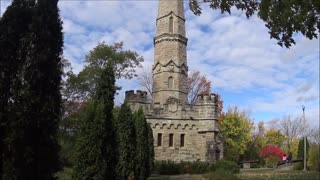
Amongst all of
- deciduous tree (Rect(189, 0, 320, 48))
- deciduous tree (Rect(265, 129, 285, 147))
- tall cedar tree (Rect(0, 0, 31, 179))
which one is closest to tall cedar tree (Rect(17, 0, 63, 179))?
tall cedar tree (Rect(0, 0, 31, 179))

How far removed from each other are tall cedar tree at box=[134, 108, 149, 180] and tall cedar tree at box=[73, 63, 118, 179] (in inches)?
234

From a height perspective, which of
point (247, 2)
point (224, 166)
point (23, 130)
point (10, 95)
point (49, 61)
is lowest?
point (224, 166)

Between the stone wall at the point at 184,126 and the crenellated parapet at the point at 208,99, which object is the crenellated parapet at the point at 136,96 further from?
the crenellated parapet at the point at 208,99

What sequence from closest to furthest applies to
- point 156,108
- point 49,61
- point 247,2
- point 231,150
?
point 247,2, point 49,61, point 156,108, point 231,150

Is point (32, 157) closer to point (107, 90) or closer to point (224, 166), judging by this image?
point (107, 90)

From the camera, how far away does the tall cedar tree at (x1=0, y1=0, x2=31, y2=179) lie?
9.10 meters

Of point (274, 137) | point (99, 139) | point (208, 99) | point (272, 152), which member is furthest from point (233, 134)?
point (99, 139)

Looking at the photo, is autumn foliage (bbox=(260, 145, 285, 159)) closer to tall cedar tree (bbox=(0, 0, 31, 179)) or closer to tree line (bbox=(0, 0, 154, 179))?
tree line (bbox=(0, 0, 154, 179))

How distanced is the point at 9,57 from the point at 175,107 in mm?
23698

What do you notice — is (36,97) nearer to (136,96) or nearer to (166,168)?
(166,168)

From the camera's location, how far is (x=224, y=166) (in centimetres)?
2880

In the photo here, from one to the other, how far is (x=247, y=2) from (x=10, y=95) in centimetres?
571

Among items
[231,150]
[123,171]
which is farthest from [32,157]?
[231,150]

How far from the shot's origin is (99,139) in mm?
13352
